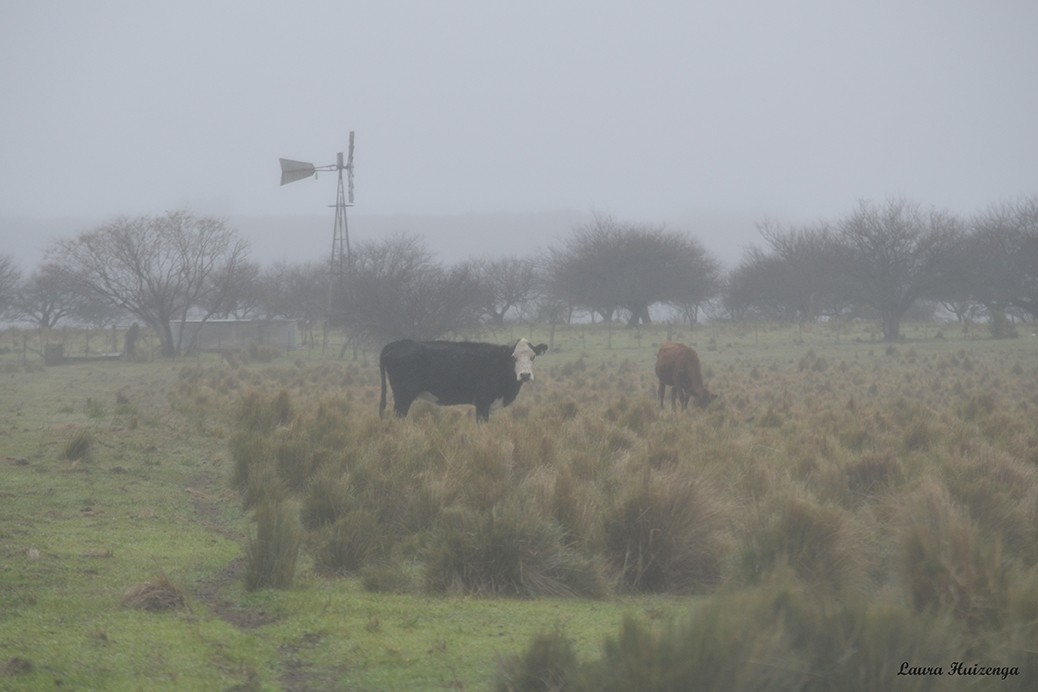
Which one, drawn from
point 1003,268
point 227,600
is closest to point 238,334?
point 1003,268

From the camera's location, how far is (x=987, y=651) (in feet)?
17.1

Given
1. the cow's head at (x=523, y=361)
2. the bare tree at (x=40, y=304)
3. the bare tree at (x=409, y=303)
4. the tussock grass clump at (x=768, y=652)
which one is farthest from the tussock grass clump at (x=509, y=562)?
the bare tree at (x=40, y=304)

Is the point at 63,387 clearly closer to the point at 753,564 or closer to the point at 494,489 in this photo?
the point at 494,489

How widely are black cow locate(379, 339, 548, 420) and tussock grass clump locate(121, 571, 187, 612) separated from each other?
1131 cm

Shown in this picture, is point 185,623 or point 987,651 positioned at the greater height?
point 987,651

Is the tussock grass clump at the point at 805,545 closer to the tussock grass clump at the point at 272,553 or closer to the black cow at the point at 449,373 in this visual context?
the tussock grass clump at the point at 272,553

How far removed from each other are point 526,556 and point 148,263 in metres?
49.0

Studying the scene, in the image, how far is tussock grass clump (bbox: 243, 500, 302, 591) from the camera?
7.74 meters

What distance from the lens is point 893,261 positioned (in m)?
53.6

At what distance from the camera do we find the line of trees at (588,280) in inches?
1719

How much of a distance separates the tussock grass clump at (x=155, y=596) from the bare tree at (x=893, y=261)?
46.7 m

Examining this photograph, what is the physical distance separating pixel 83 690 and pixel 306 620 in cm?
160

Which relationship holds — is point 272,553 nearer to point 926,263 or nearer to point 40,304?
point 926,263

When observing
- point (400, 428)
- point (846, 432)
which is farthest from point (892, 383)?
point (400, 428)
